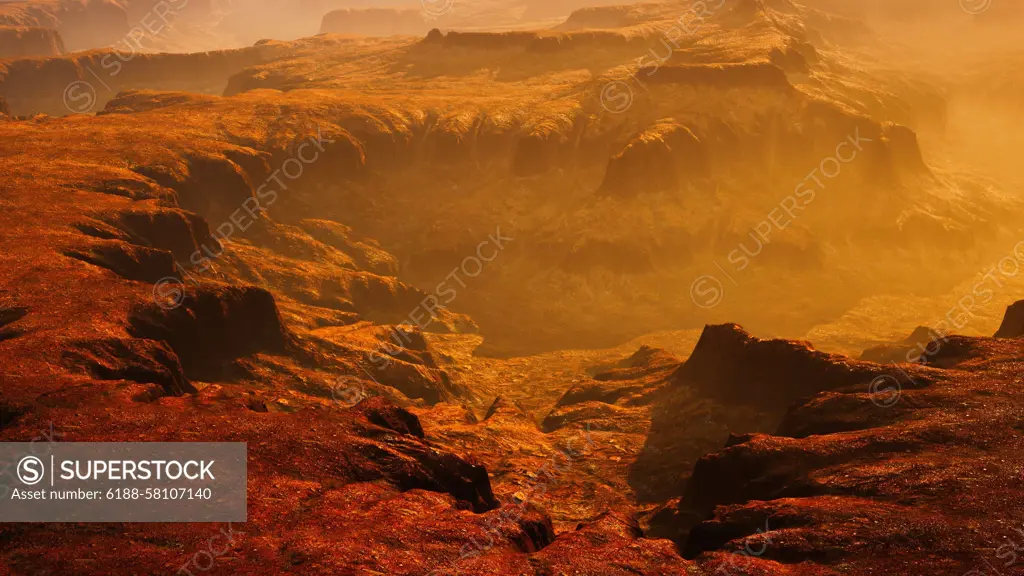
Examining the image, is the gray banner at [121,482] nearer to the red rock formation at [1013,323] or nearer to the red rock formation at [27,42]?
the red rock formation at [1013,323]

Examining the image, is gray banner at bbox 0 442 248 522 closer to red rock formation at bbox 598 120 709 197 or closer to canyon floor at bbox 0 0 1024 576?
Result: canyon floor at bbox 0 0 1024 576

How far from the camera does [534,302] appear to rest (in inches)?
2793

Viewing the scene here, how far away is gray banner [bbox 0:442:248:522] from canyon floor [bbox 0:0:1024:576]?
62 cm

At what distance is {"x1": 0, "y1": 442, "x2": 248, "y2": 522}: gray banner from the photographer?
19375 millimetres

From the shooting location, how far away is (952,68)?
15350 cm

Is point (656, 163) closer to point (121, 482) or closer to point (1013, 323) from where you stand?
point (1013, 323)

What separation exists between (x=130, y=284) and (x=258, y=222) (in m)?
30.1

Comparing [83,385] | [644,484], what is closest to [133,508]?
[83,385]

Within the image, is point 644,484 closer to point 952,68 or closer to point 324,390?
point 324,390

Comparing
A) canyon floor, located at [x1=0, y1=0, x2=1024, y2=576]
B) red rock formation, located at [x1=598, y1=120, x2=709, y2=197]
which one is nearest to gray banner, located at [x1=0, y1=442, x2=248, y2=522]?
canyon floor, located at [x1=0, y1=0, x2=1024, y2=576]

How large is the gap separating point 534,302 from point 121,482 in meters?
52.2

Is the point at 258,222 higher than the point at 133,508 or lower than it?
higher

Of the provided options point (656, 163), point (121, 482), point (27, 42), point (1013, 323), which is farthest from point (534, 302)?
point (27, 42)

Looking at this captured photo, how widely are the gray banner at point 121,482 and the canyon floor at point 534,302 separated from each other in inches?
24.4
